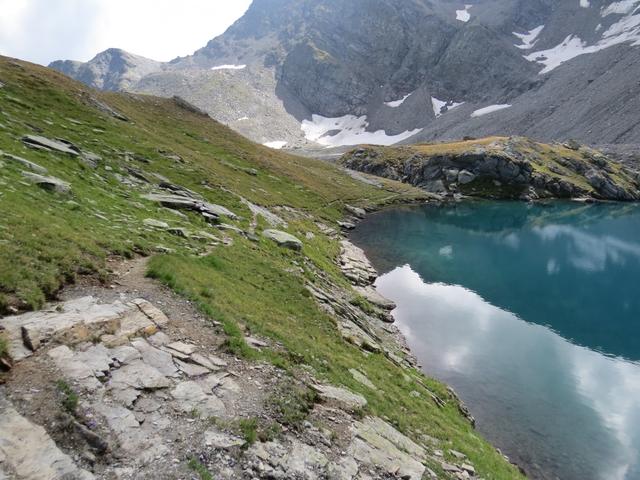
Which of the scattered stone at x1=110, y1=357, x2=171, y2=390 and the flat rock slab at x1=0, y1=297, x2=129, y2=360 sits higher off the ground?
the flat rock slab at x1=0, y1=297, x2=129, y2=360

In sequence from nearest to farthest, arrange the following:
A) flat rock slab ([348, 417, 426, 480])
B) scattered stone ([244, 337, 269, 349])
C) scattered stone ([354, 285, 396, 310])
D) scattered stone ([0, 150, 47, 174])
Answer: flat rock slab ([348, 417, 426, 480])
scattered stone ([244, 337, 269, 349])
scattered stone ([0, 150, 47, 174])
scattered stone ([354, 285, 396, 310])

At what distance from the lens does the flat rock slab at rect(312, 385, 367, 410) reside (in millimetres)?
15453

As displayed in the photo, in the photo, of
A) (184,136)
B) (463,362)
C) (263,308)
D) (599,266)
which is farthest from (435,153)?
(263,308)

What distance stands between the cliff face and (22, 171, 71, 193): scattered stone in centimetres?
11728

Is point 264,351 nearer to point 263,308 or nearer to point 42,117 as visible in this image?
point 263,308

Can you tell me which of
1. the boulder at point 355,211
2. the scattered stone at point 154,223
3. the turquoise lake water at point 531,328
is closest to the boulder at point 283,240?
the scattered stone at point 154,223

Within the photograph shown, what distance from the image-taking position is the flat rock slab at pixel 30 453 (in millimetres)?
8188

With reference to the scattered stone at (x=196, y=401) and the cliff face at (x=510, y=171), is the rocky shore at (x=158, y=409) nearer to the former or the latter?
the scattered stone at (x=196, y=401)

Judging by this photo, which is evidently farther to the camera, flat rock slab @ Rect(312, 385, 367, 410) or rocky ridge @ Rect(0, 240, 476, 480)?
flat rock slab @ Rect(312, 385, 367, 410)

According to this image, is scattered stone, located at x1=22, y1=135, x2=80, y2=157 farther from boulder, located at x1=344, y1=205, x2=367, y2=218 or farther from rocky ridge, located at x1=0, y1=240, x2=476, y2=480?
boulder, located at x1=344, y1=205, x2=367, y2=218

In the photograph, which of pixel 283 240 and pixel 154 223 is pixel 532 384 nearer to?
pixel 283 240

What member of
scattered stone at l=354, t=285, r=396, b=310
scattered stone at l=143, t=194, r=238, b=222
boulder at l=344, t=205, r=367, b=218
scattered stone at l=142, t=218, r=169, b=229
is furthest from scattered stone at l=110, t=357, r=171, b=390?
boulder at l=344, t=205, r=367, b=218

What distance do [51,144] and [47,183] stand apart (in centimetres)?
1072

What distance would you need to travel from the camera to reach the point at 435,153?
13938cm
